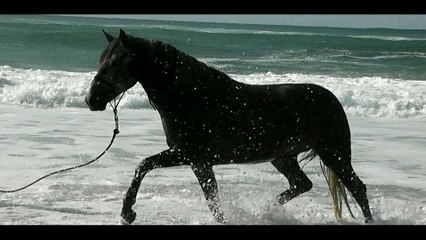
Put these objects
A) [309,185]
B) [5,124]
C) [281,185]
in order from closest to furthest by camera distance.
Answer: [309,185] < [281,185] < [5,124]

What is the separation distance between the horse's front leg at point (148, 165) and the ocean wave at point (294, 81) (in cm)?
173

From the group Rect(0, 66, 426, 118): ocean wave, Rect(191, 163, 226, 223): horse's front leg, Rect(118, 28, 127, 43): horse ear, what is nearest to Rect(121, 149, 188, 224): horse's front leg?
Rect(191, 163, 226, 223): horse's front leg

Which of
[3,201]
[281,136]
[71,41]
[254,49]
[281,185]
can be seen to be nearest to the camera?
[281,136]

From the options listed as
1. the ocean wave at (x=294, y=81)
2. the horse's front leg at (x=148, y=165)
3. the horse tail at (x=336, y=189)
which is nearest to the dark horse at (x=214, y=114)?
the horse's front leg at (x=148, y=165)

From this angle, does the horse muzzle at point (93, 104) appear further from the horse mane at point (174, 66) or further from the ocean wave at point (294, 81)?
the ocean wave at point (294, 81)

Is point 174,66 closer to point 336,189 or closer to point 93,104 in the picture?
point 93,104

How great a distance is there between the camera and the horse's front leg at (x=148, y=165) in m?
2.81

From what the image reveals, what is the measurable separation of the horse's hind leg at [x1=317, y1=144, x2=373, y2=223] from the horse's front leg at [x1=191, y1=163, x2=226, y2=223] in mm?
511

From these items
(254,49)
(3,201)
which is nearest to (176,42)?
(254,49)

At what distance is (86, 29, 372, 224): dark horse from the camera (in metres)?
2.77

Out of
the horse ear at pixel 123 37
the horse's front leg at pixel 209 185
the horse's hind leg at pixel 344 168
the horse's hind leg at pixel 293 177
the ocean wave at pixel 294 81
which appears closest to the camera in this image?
the horse ear at pixel 123 37
